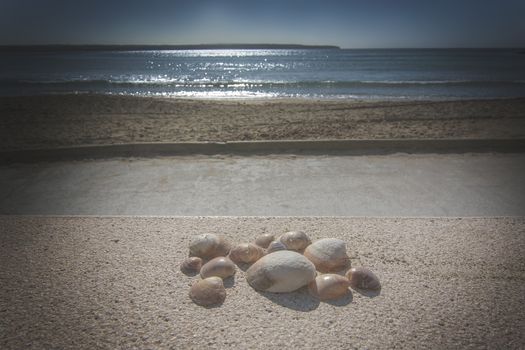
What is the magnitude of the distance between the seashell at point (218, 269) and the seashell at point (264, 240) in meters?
0.35

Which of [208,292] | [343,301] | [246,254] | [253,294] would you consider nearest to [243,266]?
[246,254]

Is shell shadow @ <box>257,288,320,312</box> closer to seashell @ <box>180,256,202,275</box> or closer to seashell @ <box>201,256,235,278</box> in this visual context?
seashell @ <box>201,256,235,278</box>

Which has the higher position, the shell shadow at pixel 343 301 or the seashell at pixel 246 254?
the seashell at pixel 246 254

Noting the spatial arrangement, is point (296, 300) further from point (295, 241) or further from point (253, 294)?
point (295, 241)

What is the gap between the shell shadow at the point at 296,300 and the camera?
6.65ft

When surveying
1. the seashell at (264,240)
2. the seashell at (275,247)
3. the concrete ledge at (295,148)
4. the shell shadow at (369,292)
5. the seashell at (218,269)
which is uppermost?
the concrete ledge at (295,148)

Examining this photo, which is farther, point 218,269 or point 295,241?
point 295,241

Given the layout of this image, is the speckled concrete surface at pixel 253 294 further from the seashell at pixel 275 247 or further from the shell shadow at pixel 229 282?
the seashell at pixel 275 247

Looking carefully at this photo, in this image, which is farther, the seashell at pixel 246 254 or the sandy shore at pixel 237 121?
the sandy shore at pixel 237 121

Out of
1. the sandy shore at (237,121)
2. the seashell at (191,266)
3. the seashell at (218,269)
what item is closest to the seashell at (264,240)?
the seashell at (218,269)

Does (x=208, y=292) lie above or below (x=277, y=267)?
below

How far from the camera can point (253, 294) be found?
7.06ft

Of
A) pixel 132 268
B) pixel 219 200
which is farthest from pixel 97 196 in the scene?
pixel 132 268

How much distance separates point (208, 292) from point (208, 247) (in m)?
0.48
